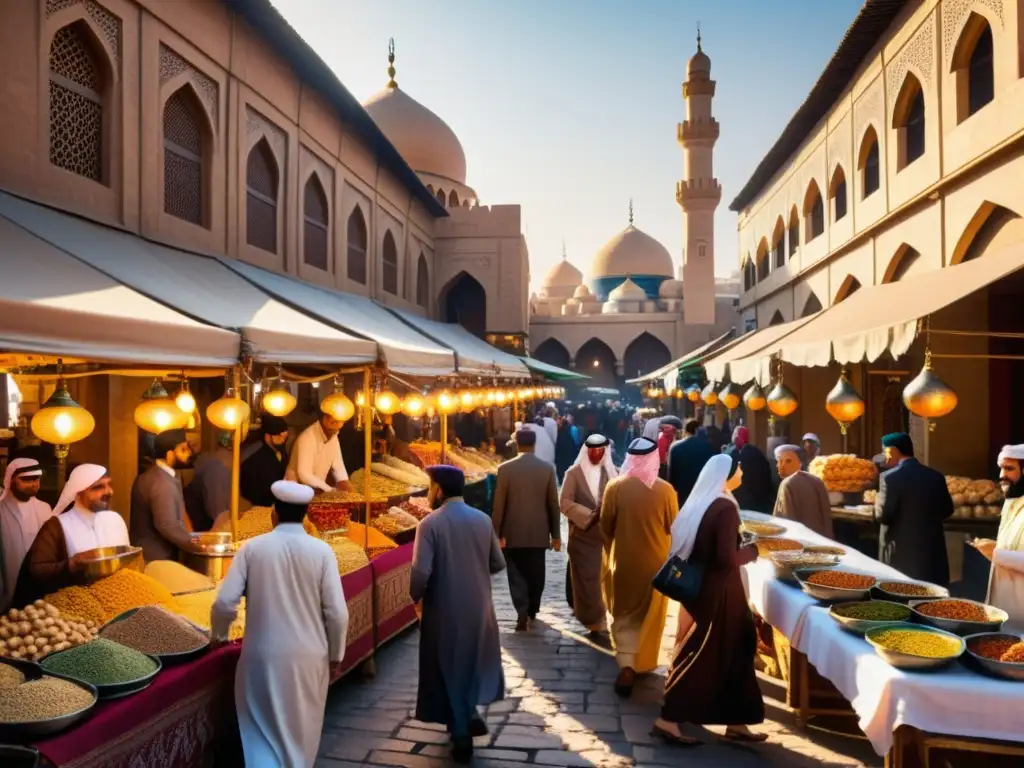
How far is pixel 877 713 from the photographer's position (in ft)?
11.0

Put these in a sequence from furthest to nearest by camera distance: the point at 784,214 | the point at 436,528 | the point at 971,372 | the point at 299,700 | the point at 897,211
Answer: the point at 784,214
the point at 897,211
the point at 971,372
the point at 436,528
the point at 299,700

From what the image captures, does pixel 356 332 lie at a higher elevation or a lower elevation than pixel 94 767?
higher

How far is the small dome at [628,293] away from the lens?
34.8m

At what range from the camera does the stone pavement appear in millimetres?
4258

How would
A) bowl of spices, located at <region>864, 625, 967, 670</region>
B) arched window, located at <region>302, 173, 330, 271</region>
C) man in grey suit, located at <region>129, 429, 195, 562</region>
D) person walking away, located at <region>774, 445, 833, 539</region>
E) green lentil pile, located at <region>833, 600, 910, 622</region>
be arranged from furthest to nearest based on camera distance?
1. arched window, located at <region>302, 173, 330, 271</region>
2. person walking away, located at <region>774, 445, 833, 539</region>
3. man in grey suit, located at <region>129, 429, 195, 562</region>
4. green lentil pile, located at <region>833, 600, 910, 622</region>
5. bowl of spices, located at <region>864, 625, 967, 670</region>

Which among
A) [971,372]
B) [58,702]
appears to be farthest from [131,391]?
[971,372]

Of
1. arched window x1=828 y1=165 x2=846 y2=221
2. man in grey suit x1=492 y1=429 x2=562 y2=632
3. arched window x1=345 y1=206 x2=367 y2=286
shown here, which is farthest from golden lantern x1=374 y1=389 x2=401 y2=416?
arched window x1=828 y1=165 x2=846 y2=221


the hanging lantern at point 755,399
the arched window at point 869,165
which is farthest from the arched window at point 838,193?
the hanging lantern at point 755,399

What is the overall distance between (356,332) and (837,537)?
5324mm

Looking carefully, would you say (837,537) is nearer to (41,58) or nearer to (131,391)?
(131,391)

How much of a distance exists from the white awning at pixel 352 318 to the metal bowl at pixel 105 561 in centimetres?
288

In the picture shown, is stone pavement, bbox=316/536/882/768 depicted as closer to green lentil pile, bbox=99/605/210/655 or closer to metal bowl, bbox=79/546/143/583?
green lentil pile, bbox=99/605/210/655

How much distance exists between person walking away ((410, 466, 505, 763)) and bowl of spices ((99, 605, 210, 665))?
3.64ft

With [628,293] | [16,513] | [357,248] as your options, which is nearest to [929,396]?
[16,513]
